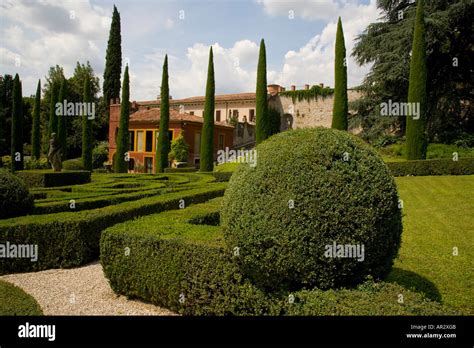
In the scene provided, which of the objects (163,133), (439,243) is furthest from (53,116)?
(439,243)

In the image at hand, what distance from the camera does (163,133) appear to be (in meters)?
28.5

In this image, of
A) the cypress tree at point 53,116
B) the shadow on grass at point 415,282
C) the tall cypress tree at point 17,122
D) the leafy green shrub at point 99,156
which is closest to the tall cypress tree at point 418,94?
the shadow on grass at point 415,282

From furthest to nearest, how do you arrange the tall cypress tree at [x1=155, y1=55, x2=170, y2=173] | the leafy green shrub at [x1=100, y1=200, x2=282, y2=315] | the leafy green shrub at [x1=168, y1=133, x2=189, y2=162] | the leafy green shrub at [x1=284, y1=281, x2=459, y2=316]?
the leafy green shrub at [x1=168, y1=133, x2=189, y2=162] → the tall cypress tree at [x1=155, y1=55, x2=170, y2=173] → the leafy green shrub at [x1=100, y1=200, x2=282, y2=315] → the leafy green shrub at [x1=284, y1=281, x2=459, y2=316]

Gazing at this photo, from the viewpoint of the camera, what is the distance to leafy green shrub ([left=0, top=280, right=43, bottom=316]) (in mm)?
4340

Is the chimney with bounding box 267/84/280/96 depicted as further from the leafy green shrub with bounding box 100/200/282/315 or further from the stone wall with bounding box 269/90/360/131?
the leafy green shrub with bounding box 100/200/282/315

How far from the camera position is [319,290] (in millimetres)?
3600

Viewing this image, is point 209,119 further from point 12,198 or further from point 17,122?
point 12,198

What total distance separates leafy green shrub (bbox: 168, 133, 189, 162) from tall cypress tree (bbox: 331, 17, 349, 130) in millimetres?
13260

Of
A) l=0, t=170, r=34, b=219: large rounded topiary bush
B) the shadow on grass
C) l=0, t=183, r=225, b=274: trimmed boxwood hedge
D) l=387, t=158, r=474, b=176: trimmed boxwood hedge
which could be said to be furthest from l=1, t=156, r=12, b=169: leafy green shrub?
the shadow on grass

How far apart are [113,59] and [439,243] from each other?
37.7 metres

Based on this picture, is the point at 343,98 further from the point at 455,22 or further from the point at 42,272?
the point at 42,272

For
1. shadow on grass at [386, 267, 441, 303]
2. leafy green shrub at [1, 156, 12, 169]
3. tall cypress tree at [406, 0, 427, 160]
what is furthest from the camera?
leafy green shrub at [1, 156, 12, 169]

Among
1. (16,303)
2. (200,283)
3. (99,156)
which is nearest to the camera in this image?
(200,283)

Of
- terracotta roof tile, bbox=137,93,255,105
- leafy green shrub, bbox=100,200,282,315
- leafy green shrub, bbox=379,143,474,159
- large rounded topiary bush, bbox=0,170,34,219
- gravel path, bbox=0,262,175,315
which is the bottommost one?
gravel path, bbox=0,262,175,315
